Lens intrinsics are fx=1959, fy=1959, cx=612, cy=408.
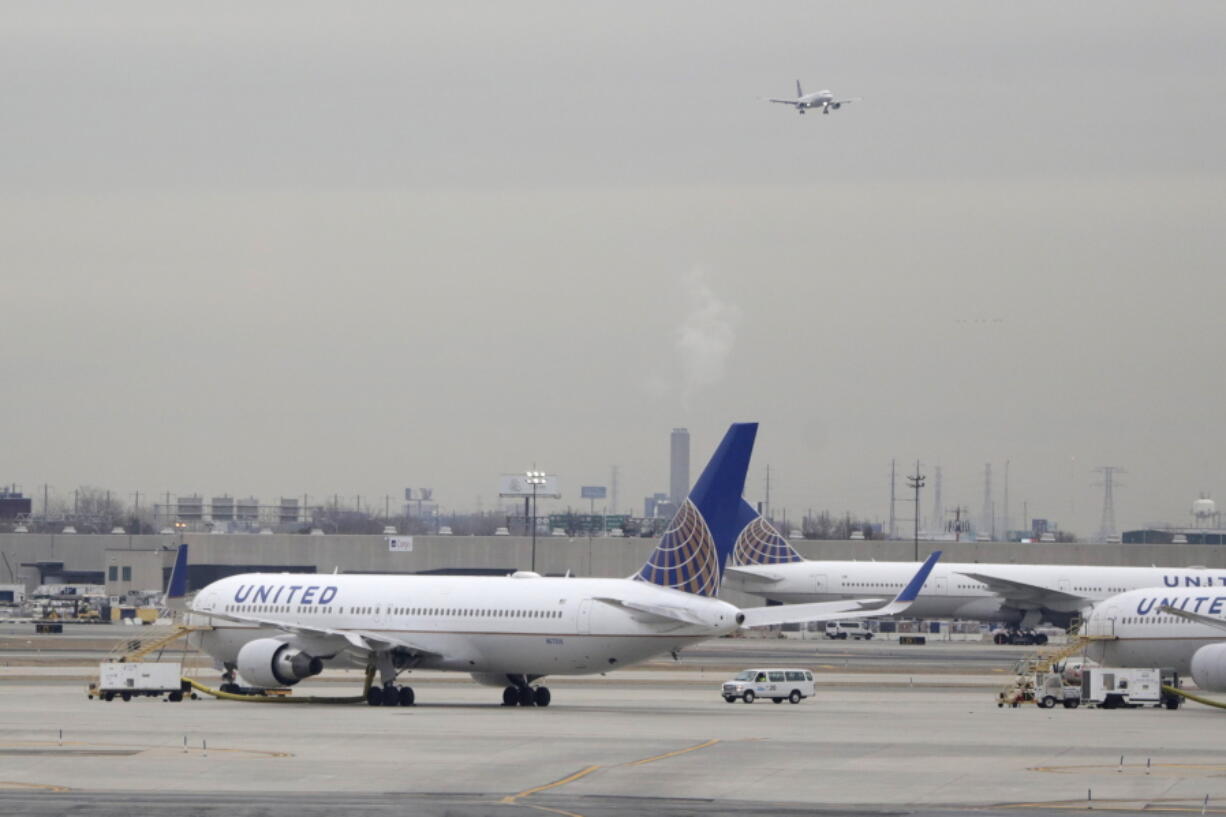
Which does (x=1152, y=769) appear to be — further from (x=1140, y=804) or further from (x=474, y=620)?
(x=474, y=620)

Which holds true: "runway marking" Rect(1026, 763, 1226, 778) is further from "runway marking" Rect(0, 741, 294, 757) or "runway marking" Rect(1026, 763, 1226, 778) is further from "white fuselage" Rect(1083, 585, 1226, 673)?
"white fuselage" Rect(1083, 585, 1226, 673)

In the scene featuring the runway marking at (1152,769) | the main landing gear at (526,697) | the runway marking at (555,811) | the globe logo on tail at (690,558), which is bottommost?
the main landing gear at (526,697)

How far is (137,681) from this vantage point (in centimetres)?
6444

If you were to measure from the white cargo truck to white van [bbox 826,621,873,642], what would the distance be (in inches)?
2959

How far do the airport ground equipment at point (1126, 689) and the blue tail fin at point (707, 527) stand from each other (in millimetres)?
16210

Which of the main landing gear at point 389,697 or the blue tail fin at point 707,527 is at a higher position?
the blue tail fin at point 707,527

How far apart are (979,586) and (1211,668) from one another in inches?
2316

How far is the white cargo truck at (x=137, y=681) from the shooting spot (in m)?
63.8

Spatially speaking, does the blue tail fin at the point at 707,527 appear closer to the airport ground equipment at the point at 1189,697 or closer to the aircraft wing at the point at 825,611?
the aircraft wing at the point at 825,611


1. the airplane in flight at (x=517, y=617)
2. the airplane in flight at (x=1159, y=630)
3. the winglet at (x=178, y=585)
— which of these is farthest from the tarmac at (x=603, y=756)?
the winglet at (x=178, y=585)

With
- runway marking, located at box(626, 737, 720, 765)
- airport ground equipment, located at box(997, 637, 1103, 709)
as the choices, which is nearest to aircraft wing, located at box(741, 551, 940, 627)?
runway marking, located at box(626, 737, 720, 765)

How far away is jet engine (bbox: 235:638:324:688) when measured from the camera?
6256 centimetres

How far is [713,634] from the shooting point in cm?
5884

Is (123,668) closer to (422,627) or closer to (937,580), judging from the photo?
(422,627)
